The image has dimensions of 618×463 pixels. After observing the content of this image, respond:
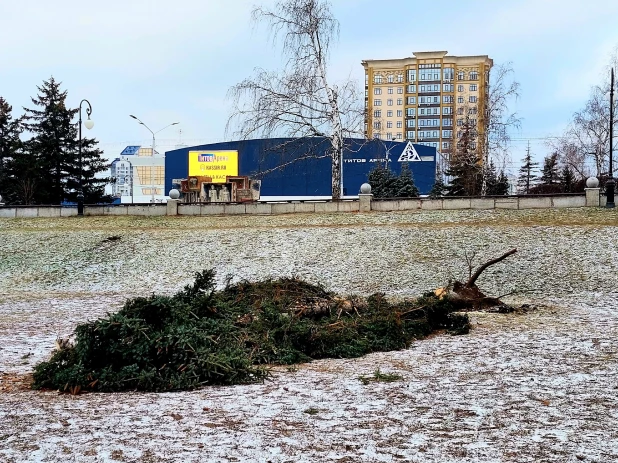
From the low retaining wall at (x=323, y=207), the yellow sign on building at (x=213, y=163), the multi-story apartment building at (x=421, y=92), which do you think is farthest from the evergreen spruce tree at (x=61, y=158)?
the multi-story apartment building at (x=421, y=92)

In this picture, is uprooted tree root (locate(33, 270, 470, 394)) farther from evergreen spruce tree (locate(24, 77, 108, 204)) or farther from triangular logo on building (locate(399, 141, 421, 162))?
triangular logo on building (locate(399, 141, 421, 162))

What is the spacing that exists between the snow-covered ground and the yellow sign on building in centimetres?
4545

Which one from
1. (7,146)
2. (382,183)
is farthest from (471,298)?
(7,146)

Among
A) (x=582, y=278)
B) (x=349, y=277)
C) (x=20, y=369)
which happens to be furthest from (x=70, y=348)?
(x=582, y=278)

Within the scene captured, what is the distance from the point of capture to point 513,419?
5.23 meters

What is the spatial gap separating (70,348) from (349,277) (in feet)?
35.9

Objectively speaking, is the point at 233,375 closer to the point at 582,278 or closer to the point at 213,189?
the point at 582,278

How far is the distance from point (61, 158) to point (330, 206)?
79.2 ft

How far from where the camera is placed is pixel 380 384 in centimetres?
659

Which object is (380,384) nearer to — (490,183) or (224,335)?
(224,335)

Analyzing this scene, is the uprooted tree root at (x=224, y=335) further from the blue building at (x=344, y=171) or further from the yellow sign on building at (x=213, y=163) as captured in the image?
the yellow sign on building at (x=213, y=163)

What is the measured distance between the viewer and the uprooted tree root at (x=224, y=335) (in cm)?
648

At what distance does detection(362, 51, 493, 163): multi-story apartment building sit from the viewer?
11400 cm

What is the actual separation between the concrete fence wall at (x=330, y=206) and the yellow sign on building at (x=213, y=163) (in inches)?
1304
